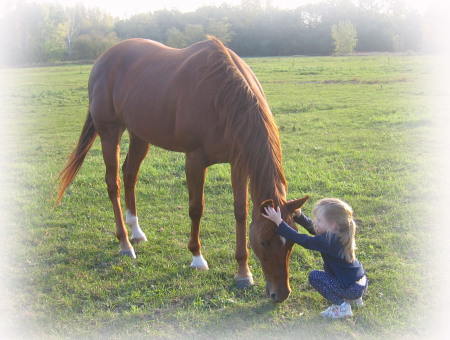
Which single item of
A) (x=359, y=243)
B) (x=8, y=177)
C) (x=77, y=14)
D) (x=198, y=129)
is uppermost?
(x=77, y=14)

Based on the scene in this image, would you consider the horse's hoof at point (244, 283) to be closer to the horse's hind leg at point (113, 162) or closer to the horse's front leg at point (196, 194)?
the horse's front leg at point (196, 194)

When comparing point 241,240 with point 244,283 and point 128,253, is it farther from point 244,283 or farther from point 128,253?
point 128,253

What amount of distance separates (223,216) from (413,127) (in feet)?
21.4

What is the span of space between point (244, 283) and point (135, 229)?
1.70 metres

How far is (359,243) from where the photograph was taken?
4.30 m

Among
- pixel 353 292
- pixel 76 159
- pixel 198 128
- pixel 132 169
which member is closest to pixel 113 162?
pixel 132 169

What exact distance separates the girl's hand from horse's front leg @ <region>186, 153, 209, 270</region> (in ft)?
3.20

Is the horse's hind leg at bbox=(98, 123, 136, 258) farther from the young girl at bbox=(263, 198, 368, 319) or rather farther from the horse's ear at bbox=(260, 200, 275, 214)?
the young girl at bbox=(263, 198, 368, 319)

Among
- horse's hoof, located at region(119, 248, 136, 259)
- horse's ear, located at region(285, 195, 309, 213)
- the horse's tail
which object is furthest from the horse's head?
the horse's tail

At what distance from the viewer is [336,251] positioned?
302 centimetres

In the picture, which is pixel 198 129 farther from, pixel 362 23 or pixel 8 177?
pixel 362 23

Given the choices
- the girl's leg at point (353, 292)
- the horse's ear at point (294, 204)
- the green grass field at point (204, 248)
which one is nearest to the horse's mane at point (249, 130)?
the horse's ear at point (294, 204)

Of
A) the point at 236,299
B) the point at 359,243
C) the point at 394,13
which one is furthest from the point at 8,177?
the point at 394,13

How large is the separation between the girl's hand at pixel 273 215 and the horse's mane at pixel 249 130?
0.14 m
